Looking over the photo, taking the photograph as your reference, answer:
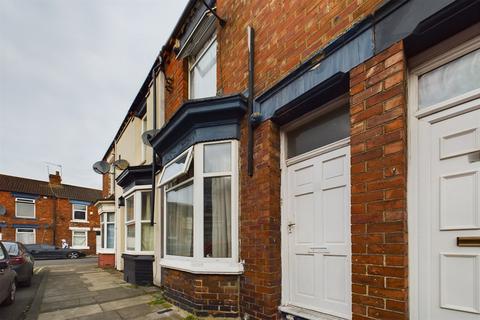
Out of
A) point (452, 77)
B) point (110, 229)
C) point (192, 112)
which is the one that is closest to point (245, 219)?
point (192, 112)

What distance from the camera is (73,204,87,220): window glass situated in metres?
26.2

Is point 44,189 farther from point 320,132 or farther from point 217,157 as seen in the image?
point 320,132

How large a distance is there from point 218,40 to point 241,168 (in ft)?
8.03

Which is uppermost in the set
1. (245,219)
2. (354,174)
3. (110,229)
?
(354,174)

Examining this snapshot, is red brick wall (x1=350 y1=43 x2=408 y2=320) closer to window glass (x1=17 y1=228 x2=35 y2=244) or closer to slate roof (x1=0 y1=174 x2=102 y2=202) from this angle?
window glass (x1=17 y1=228 x2=35 y2=244)

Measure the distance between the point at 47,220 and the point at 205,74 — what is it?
79.8 feet

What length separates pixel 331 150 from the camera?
3365 mm

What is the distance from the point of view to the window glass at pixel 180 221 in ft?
17.2

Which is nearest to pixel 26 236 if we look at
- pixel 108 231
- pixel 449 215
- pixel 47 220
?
pixel 47 220

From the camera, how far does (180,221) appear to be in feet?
18.4

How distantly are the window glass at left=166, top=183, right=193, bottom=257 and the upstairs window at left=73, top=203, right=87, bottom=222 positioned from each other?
24.0m

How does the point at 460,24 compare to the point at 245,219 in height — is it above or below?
above

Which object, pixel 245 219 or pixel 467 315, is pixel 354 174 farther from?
pixel 245 219

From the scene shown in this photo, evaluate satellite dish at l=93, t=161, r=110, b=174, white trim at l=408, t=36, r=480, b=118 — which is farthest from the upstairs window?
white trim at l=408, t=36, r=480, b=118
